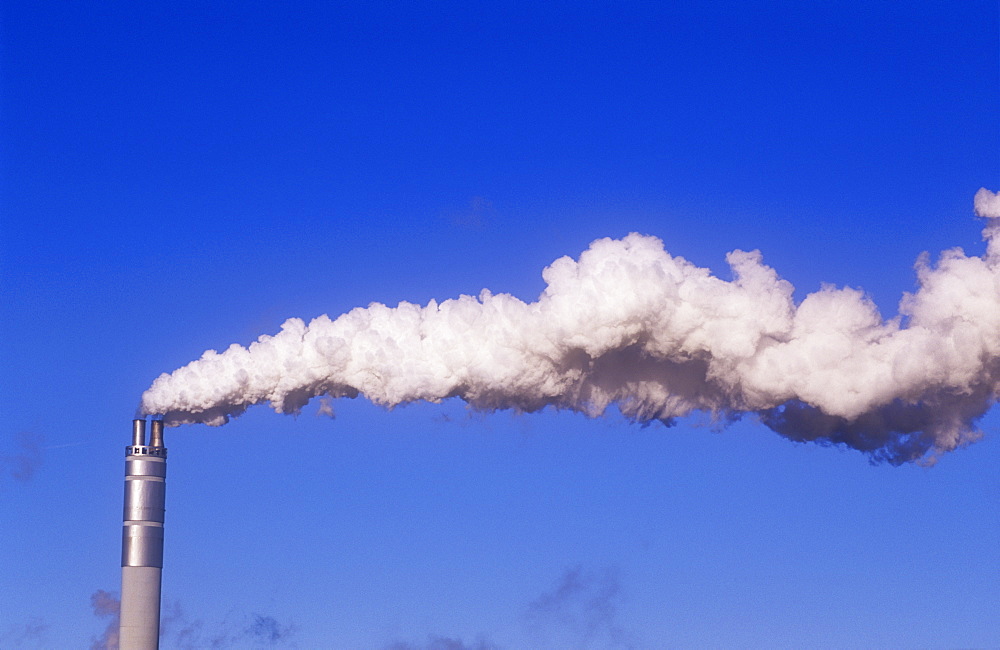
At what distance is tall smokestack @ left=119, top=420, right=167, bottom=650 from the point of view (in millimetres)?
83062

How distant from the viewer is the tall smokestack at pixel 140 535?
83.1m

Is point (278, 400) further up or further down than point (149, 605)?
further up

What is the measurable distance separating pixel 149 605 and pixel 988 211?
5104cm

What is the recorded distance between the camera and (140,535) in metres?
83.0

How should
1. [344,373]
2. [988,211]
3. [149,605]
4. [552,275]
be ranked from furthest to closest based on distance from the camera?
[149,605] → [344,373] → [552,275] → [988,211]

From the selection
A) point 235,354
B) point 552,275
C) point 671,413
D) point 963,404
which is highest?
point 235,354

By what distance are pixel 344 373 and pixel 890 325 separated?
27032 millimetres

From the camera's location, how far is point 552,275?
6238 centimetres

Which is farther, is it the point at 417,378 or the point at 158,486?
the point at 158,486

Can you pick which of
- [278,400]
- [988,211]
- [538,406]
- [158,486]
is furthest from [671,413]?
[158,486]

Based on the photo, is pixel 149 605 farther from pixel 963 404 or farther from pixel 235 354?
pixel 963 404


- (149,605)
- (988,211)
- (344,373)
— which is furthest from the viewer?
(149,605)

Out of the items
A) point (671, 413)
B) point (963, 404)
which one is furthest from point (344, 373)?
→ point (963, 404)

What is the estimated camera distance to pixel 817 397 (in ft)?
189
